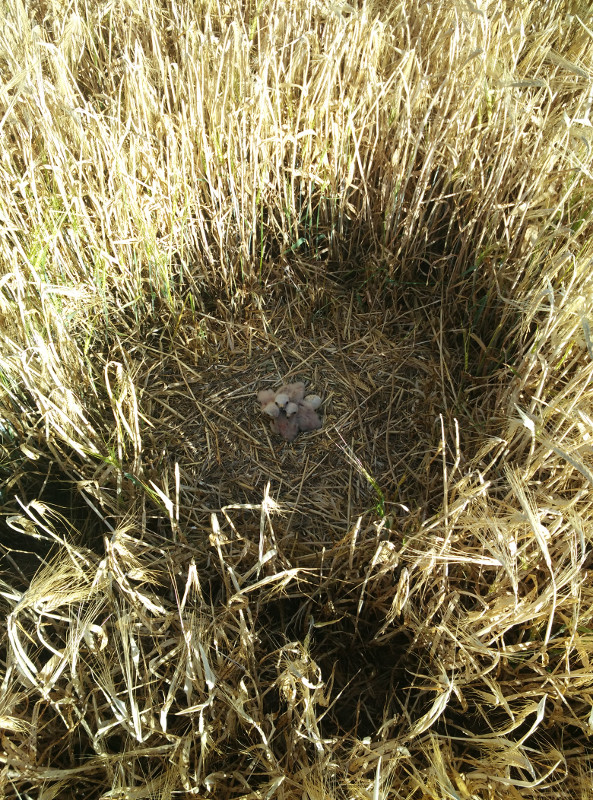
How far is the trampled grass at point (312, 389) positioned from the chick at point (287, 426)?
2.2 inches

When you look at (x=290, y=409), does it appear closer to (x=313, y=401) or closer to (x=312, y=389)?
(x=313, y=401)

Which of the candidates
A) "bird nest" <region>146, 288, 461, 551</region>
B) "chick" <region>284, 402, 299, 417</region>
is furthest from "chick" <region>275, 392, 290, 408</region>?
"bird nest" <region>146, 288, 461, 551</region>

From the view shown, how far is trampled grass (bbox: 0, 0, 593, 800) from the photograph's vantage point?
1.15 metres

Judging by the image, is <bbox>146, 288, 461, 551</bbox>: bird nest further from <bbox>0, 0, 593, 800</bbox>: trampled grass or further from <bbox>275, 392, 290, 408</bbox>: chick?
<bbox>275, 392, 290, 408</bbox>: chick

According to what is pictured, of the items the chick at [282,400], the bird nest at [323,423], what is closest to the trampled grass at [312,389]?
the bird nest at [323,423]

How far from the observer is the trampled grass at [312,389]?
1147 mm

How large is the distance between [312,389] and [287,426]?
187 millimetres

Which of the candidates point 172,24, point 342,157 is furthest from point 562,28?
point 172,24

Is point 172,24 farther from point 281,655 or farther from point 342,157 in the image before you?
point 281,655

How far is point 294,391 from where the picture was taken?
1.72 m

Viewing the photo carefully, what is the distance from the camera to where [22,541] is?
1.55 meters

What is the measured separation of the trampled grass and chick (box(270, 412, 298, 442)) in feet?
0.18

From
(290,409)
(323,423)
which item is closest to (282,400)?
(290,409)

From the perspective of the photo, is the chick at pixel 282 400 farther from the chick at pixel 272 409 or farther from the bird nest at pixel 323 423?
the bird nest at pixel 323 423
